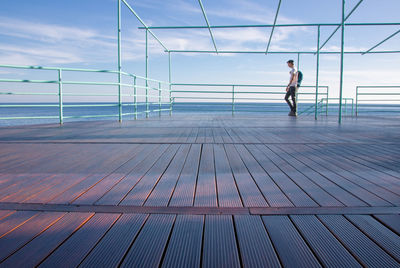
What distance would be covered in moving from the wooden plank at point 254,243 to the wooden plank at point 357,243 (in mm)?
238

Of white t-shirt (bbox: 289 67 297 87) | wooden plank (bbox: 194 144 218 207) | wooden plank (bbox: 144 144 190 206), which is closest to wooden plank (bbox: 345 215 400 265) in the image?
wooden plank (bbox: 194 144 218 207)

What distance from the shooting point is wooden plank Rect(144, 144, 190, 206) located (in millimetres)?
1214

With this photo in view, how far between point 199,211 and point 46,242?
21.1 inches

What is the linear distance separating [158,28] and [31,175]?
17.3 ft

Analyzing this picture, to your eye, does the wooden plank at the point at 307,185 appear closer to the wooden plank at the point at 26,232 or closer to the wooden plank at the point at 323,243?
the wooden plank at the point at 323,243

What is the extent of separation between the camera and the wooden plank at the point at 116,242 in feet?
2.51

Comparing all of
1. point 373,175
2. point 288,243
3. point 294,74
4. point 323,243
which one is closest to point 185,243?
point 288,243

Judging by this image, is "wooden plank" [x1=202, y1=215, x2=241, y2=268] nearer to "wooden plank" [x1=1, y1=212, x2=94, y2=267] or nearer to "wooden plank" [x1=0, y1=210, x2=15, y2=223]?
"wooden plank" [x1=1, y1=212, x2=94, y2=267]

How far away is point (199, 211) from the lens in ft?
3.61

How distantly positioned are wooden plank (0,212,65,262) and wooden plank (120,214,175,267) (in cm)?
35

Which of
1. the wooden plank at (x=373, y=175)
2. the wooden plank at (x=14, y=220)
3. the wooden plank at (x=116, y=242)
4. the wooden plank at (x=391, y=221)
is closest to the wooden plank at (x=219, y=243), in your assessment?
the wooden plank at (x=116, y=242)

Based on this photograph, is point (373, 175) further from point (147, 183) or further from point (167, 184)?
point (147, 183)

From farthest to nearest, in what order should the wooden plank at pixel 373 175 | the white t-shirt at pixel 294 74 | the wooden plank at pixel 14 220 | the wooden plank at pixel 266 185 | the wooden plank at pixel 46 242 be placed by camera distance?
the white t-shirt at pixel 294 74 < the wooden plank at pixel 373 175 < the wooden plank at pixel 266 185 < the wooden plank at pixel 14 220 < the wooden plank at pixel 46 242

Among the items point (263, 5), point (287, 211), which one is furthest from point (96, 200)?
point (263, 5)
